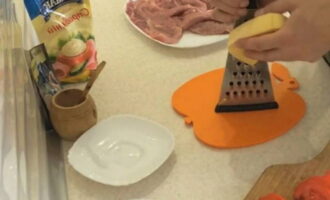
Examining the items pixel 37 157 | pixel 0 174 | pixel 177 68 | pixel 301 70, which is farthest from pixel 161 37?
pixel 0 174

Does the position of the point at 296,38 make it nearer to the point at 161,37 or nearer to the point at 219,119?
the point at 219,119

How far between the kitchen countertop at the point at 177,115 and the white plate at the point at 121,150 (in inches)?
0.8

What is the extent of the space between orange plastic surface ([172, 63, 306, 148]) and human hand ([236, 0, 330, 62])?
177 millimetres

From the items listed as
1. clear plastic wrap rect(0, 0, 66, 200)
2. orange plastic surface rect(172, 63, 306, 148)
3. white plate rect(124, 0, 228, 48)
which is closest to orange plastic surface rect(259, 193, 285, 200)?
orange plastic surface rect(172, 63, 306, 148)

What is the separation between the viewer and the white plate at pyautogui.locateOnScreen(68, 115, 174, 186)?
781mm

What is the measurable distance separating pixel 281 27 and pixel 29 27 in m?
0.59

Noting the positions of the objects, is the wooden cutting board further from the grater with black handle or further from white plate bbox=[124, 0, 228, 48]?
white plate bbox=[124, 0, 228, 48]

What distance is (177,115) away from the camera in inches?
35.8

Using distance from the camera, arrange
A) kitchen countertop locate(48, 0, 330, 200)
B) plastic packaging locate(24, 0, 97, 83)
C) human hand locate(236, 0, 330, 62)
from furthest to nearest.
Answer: plastic packaging locate(24, 0, 97, 83) < kitchen countertop locate(48, 0, 330, 200) < human hand locate(236, 0, 330, 62)

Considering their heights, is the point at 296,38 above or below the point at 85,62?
above

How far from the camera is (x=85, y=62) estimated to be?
A: 3.13 ft

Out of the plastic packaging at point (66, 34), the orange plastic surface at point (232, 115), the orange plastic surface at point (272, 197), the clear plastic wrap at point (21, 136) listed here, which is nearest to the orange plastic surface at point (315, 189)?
the orange plastic surface at point (272, 197)

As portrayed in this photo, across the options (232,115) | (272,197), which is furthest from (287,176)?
(232,115)

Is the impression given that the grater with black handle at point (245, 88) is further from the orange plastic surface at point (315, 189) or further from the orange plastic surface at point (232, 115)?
the orange plastic surface at point (315, 189)
